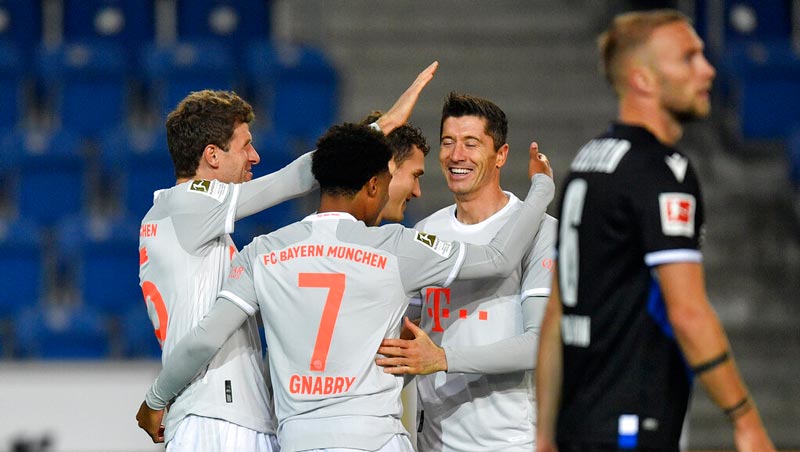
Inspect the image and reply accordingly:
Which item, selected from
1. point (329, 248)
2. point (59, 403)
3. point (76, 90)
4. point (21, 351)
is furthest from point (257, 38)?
point (329, 248)

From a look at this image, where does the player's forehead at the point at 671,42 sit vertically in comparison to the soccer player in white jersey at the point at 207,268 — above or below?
above

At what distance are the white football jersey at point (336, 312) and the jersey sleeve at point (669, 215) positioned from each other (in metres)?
0.98

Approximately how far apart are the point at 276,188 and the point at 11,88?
583cm

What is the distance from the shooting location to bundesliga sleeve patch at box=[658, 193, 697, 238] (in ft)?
8.32

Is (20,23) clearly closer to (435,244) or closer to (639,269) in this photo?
(435,244)

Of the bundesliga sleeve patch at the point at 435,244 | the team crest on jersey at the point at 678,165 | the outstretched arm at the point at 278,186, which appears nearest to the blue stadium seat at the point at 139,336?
the outstretched arm at the point at 278,186

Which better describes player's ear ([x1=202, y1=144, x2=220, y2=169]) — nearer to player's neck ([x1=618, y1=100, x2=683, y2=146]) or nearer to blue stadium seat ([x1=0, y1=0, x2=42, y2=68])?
player's neck ([x1=618, y1=100, x2=683, y2=146])

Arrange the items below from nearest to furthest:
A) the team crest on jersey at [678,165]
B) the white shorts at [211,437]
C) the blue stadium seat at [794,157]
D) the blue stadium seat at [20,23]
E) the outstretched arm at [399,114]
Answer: the team crest on jersey at [678,165] < the white shorts at [211,437] < the outstretched arm at [399,114] < the blue stadium seat at [794,157] < the blue stadium seat at [20,23]

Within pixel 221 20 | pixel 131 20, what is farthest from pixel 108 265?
pixel 221 20

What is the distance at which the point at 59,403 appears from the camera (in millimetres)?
6551

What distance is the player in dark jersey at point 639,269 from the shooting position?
252 centimetres

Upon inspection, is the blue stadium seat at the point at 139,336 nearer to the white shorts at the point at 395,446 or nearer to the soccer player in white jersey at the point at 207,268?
the soccer player in white jersey at the point at 207,268

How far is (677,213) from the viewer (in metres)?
2.55

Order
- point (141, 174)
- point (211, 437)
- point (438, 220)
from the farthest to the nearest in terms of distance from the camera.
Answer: point (141, 174)
point (438, 220)
point (211, 437)
